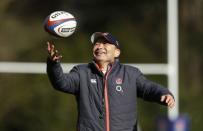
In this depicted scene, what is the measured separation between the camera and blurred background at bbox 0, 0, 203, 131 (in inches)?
444

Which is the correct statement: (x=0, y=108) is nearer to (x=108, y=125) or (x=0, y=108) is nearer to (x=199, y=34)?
(x=199, y=34)

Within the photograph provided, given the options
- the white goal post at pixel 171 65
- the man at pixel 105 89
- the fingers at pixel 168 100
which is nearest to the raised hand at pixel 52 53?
the man at pixel 105 89

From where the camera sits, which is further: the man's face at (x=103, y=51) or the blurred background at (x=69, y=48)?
the blurred background at (x=69, y=48)

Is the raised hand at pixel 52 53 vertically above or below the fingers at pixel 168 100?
above

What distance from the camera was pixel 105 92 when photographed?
5.67 meters

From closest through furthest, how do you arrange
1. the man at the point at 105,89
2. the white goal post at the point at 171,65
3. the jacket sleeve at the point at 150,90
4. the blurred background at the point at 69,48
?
1. the man at the point at 105,89
2. the jacket sleeve at the point at 150,90
3. the white goal post at the point at 171,65
4. the blurred background at the point at 69,48

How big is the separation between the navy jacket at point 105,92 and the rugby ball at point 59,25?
0.99 feet

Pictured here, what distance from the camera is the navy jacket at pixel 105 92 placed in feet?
18.5

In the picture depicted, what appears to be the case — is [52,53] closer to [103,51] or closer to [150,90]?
[103,51]

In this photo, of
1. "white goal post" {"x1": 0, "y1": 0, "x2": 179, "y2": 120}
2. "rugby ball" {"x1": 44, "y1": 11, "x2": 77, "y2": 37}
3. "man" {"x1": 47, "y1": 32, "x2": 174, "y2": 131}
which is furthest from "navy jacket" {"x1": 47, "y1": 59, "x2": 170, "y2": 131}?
"white goal post" {"x1": 0, "y1": 0, "x2": 179, "y2": 120}

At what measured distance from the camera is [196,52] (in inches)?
469

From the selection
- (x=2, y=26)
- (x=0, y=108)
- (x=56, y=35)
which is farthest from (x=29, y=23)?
(x=56, y=35)

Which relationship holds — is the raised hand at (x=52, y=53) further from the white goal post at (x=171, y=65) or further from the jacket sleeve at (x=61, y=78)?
the white goal post at (x=171, y=65)

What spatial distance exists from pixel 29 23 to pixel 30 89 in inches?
36.6
